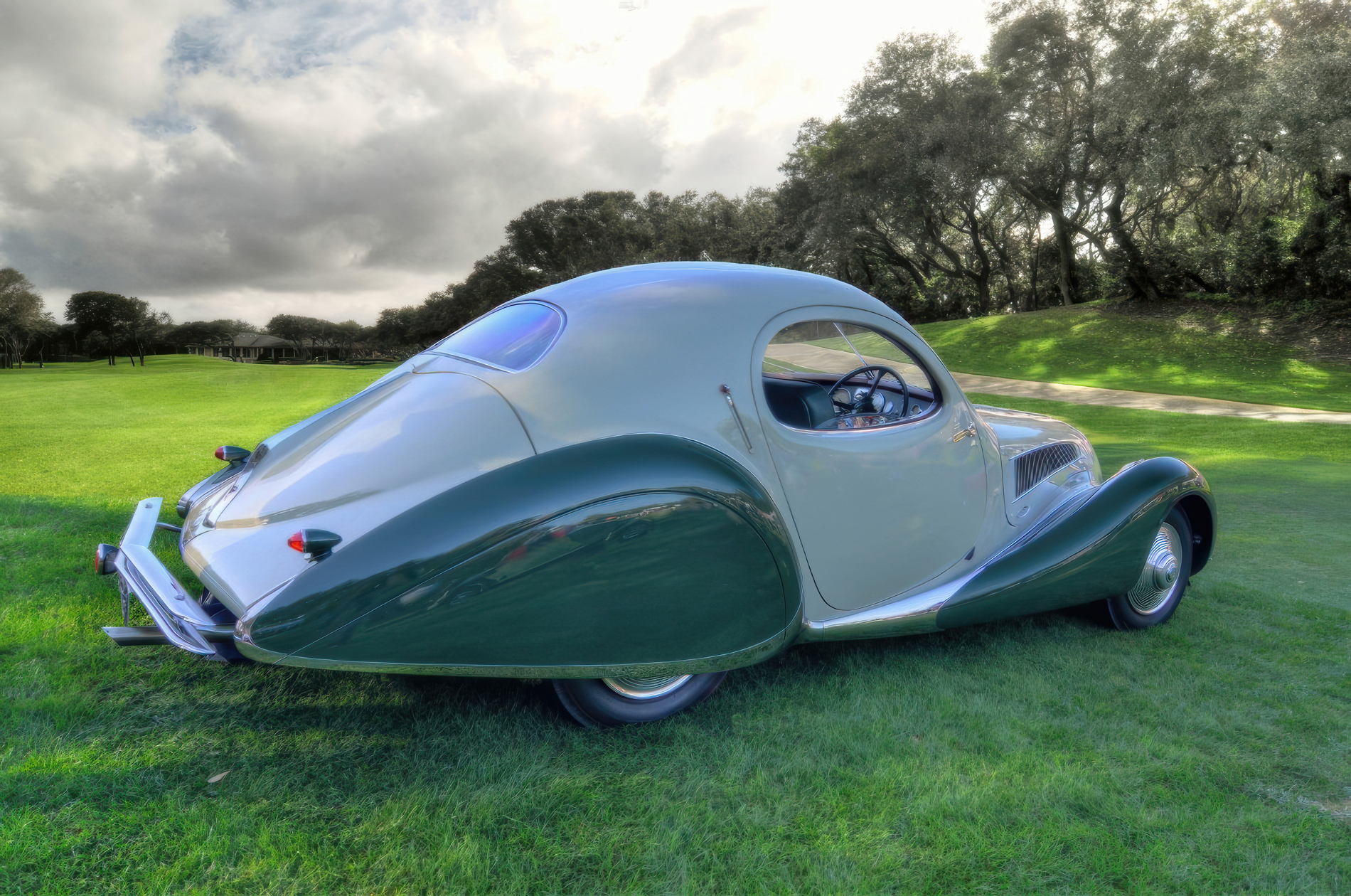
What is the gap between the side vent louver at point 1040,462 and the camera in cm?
389

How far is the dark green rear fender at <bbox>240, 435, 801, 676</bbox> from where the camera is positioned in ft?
7.14

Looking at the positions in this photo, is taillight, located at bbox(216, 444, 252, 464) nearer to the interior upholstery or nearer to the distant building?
the interior upholstery

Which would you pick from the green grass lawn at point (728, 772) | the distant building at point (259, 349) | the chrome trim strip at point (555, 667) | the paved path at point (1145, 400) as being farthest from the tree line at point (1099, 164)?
the distant building at point (259, 349)

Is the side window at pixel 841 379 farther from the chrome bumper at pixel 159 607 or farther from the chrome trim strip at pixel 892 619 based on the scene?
the chrome bumper at pixel 159 607

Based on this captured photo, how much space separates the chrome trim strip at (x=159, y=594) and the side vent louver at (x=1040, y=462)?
3.56m

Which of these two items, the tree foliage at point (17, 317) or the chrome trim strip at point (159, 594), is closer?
the chrome trim strip at point (159, 594)

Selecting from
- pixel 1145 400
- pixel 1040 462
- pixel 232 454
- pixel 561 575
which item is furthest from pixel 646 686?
pixel 1145 400

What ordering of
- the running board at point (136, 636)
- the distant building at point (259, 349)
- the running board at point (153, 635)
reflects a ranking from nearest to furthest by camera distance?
1. the running board at point (153, 635)
2. the running board at point (136, 636)
3. the distant building at point (259, 349)

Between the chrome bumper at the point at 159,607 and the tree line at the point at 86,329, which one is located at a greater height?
the tree line at the point at 86,329

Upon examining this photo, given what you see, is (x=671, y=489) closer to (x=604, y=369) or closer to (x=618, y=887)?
(x=604, y=369)

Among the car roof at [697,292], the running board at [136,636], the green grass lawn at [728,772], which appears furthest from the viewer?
the car roof at [697,292]

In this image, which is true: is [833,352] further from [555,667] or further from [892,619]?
[555,667]

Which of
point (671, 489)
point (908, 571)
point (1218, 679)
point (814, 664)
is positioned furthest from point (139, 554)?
point (1218, 679)

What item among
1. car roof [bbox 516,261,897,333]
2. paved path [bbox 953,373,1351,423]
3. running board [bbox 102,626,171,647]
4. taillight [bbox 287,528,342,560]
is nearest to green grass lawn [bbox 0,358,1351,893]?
running board [bbox 102,626,171,647]
